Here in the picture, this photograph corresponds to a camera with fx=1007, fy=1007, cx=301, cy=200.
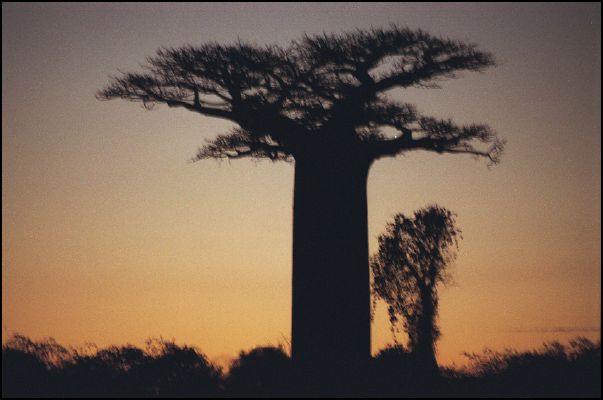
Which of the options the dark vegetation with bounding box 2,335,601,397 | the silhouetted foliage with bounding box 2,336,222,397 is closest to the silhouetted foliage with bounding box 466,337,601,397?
the dark vegetation with bounding box 2,335,601,397

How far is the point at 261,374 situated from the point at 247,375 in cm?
24

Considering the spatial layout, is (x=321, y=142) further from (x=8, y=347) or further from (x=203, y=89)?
(x=8, y=347)

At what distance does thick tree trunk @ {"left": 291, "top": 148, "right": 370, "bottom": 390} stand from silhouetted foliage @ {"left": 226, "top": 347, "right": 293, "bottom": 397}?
35cm

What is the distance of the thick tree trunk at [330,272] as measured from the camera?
14.1 meters

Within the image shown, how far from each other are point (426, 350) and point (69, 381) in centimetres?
662

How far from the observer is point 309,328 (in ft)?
46.9

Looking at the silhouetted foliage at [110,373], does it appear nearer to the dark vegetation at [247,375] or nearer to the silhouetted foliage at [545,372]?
the dark vegetation at [247,375]

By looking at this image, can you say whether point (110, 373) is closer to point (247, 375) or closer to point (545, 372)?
point (247, 375)

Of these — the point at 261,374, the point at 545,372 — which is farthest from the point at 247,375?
the point at 545,372

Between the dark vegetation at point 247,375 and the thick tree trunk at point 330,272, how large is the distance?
0.39 m

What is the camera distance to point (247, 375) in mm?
14281

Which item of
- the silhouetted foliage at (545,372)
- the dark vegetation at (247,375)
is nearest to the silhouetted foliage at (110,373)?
the dark vegetation at (247,375)

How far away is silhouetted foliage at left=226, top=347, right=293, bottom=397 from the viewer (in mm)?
13117

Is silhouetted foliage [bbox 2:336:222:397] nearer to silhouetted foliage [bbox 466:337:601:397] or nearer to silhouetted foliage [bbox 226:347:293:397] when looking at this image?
silhouetted foliage [bbox 226:347:293:397]
